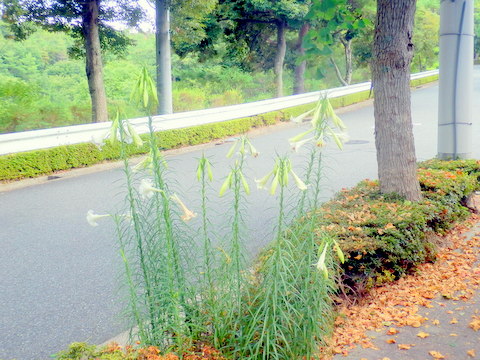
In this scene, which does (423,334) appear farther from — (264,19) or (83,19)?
(264,19)

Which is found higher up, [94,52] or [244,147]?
[94,52]

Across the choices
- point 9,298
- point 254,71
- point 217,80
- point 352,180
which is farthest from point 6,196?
point 217,80

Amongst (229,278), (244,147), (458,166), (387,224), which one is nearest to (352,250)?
(387,224)

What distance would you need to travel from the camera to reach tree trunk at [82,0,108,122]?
52.2 feet

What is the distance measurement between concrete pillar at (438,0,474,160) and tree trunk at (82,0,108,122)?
36.0 feet

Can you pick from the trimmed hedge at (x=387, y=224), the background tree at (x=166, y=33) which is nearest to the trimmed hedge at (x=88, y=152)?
the background tree at (x=166, y=33)

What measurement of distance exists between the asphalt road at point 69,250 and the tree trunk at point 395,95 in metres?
1.36

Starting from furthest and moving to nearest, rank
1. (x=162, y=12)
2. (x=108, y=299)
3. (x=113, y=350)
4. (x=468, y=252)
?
(x=162, y=12) → (x=468, y=252) → (x=108, y=299) → (x=113, y=350)

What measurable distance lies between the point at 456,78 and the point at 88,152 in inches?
319

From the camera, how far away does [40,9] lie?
1588cm

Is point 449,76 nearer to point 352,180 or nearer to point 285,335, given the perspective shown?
point 352,180

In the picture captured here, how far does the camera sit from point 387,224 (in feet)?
16.4

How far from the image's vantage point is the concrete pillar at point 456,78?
7996mm

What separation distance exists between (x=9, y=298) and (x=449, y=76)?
22.5 feet
